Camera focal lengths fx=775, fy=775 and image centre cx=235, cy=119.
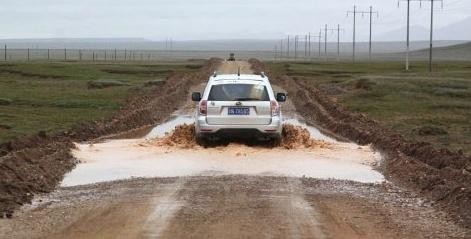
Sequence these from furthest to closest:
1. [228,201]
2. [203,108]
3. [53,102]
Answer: [53,102]
[203,108]
[228,201]

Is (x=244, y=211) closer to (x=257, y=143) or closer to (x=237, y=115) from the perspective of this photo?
(x=237, y=115)

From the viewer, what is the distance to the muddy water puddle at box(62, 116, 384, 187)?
13719 millimetres

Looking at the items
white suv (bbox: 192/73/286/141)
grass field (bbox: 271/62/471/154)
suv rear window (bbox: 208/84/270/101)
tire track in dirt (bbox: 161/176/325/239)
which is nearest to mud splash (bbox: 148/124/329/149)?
white suv (bbox: 192/73/286/141)

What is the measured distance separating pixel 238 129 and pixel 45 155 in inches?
169

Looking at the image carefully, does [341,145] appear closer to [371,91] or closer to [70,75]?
[371,91]

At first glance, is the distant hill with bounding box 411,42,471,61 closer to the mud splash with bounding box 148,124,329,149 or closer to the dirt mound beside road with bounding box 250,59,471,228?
the dirt mound beside road with bounding box 250,59,471,228

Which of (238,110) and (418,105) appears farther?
(418,105)

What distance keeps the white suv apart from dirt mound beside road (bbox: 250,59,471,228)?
8.85 ft

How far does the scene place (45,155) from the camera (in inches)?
583

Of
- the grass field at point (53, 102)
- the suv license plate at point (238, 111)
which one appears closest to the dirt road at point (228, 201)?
the suv license plate at point (238, 111)

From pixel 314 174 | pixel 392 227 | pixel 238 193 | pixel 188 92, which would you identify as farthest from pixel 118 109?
pixel 392 227

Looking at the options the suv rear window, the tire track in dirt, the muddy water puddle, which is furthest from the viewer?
the suv rear window

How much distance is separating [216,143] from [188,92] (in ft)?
74.0

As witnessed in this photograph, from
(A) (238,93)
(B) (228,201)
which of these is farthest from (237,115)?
(B) (228,201)
